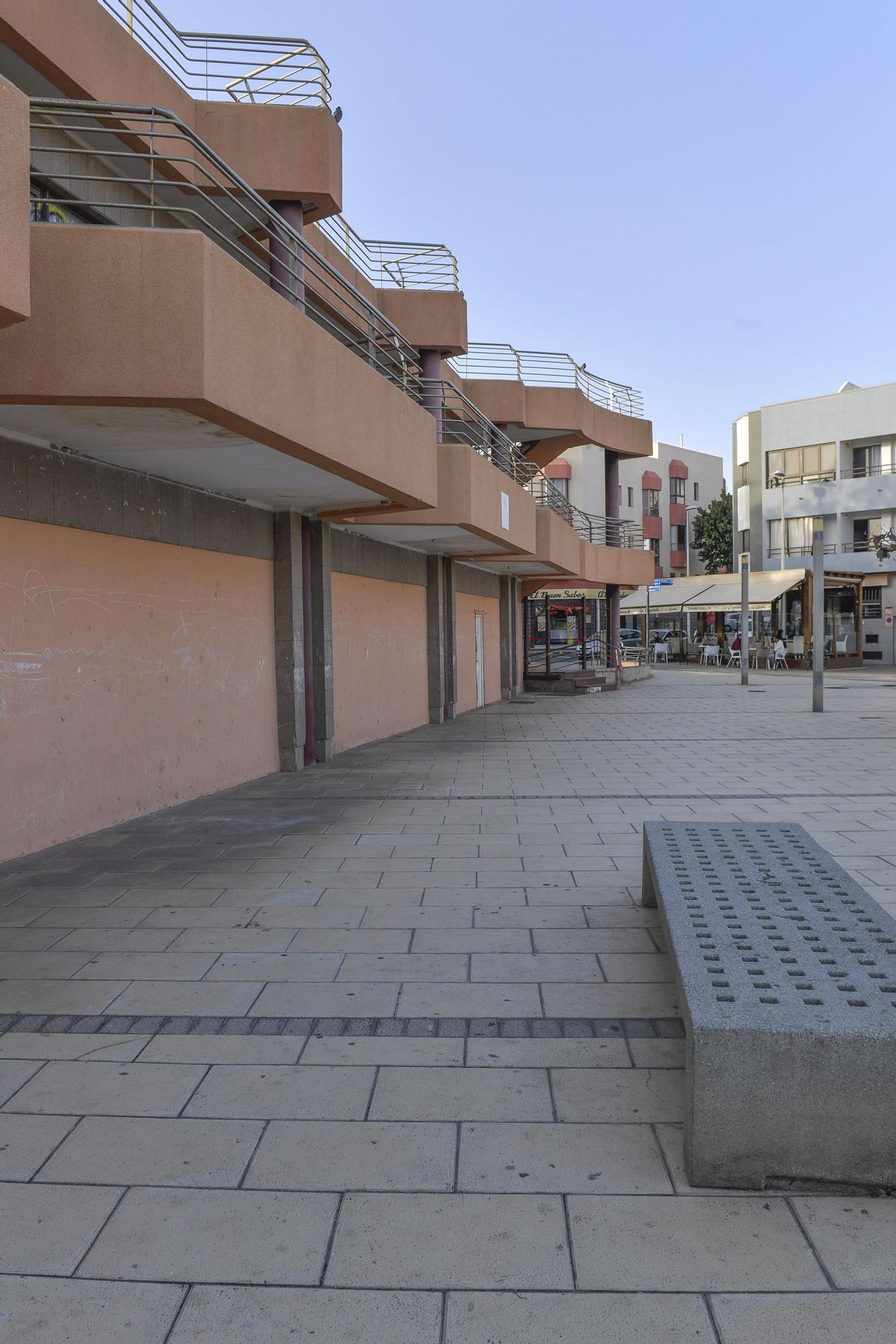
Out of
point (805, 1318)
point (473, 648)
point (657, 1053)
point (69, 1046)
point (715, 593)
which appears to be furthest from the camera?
point (715, 593)

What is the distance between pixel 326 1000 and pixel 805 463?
47.8 meters

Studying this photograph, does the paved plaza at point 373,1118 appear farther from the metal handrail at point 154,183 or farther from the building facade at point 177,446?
the metal handrail at point 154,183

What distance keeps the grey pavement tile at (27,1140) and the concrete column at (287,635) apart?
8966 millimetres

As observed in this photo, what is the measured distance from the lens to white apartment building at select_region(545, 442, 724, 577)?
55.6 meters

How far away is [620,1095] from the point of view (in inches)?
145

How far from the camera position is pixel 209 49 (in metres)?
11.4

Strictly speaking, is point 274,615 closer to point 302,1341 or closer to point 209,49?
point 209,49

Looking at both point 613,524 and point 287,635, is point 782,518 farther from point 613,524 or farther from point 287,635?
point 287,635

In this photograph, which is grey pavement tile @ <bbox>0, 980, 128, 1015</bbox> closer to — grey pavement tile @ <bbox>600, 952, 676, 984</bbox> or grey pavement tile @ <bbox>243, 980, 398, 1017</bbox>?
grey pavement tile @ <bbox>243, 980, 398, 1017</bbox>

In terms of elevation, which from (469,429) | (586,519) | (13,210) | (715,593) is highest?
(469,429)

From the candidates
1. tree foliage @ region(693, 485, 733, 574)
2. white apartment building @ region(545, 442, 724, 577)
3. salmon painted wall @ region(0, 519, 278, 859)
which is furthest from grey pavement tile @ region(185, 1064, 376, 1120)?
tree foliage @ region(693, 485, 733, 574)

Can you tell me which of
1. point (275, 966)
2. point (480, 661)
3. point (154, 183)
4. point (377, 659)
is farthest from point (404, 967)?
point (480, 661)

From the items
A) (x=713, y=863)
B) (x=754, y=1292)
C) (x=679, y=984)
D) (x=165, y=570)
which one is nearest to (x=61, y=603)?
(x=165, y=570)

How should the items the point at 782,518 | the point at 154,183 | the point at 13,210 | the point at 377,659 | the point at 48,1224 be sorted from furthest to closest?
the point at 782,518 < the point at 377,659 < the point at 154,183 < the point at 13,210 < the point at 48,1224
